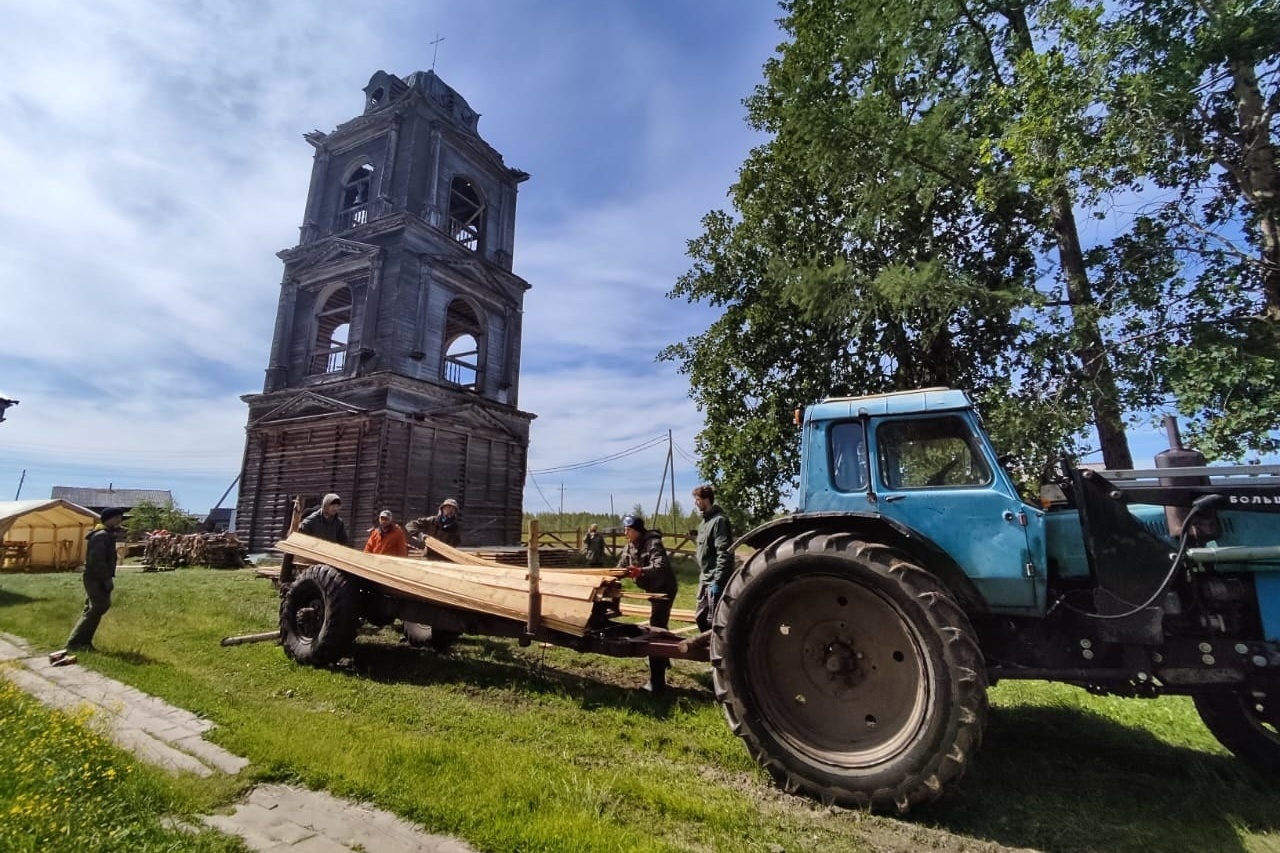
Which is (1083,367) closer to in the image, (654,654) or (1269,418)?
(1269,418)

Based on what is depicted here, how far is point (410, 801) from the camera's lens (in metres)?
3.26

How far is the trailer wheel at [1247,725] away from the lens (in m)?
3.83

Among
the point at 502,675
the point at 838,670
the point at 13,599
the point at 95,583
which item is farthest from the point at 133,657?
the point at 13,599

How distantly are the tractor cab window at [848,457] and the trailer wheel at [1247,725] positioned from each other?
272 centimetres

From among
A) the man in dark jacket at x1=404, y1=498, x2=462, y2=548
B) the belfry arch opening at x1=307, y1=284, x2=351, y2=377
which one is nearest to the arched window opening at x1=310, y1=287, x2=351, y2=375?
the belfry arch opening at x1=307, y1=284, x2=351, y2=377

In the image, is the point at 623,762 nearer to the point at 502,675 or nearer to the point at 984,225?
the point at 502,675

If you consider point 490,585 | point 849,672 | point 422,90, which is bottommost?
point 849,672

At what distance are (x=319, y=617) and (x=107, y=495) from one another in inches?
3301

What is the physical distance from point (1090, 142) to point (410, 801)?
11.4 m

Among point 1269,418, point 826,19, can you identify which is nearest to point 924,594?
point 1269,418

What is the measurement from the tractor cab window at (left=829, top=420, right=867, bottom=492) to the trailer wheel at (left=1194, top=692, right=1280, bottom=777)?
272 centimetres

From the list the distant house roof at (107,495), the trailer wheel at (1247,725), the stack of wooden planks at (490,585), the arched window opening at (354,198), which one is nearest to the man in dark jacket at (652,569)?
the stack of wooden planks at (490,585)

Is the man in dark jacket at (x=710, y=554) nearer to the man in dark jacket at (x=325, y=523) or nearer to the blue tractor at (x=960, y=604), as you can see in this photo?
the blue tractor at (x=960, y=604)

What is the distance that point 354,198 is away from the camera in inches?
909
